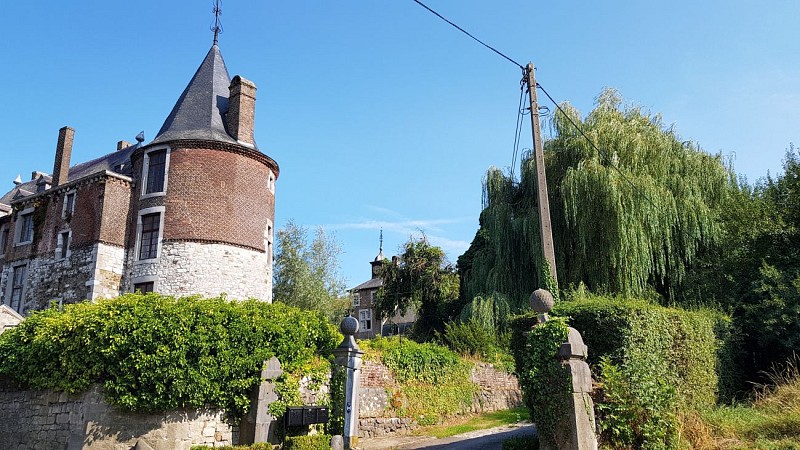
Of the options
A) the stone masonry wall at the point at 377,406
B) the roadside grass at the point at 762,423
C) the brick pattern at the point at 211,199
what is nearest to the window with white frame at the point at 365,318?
the brick pattern at the point at 211,199

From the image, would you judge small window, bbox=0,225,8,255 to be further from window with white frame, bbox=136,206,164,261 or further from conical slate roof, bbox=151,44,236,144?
conical slate roof, bbox=151,44,236,144

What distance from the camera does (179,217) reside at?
72.6ft

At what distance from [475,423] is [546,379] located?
7783mm

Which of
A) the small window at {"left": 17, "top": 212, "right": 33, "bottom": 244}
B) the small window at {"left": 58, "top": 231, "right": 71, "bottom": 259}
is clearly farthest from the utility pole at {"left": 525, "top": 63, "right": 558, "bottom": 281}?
the small window at {"left": 17, "top": 212, "right": 33, "bottom": 244}

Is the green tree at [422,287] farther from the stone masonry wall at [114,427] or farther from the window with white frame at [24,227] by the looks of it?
the window with white frame at [24,227]

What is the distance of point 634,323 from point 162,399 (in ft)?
29.1

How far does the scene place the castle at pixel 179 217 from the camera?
21.9 metres

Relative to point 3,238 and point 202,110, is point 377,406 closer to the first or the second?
point 202,110

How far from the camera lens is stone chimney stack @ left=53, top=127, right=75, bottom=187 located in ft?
87.5

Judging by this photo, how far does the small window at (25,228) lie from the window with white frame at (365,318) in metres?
32.0

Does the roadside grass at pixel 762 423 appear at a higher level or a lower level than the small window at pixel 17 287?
lower

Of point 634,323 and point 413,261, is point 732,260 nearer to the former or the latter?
point 634,323

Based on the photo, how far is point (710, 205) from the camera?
62.1 ft

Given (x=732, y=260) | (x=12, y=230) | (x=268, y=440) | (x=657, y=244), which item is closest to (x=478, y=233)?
(x=657, y=244)
